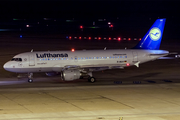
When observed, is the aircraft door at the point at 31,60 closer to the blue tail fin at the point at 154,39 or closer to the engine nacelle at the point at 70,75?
the engine nacelle at the point at 70,75

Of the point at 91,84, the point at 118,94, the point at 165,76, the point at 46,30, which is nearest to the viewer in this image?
the point at 118,94

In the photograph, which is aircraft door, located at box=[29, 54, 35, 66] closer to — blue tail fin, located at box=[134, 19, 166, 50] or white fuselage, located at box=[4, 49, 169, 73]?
white fuselage, located at box=[4, 49, 169, 73]

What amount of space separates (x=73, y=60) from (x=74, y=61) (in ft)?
0.53

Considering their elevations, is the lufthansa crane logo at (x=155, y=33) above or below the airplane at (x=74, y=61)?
above

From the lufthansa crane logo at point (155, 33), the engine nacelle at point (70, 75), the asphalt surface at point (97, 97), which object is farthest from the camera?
the lufthansa crane logo at point (155, 33)

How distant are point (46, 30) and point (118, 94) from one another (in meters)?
79.6

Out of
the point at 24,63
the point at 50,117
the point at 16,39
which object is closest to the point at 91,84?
the point at 24,63

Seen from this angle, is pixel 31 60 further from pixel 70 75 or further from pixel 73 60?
pixel 70 75

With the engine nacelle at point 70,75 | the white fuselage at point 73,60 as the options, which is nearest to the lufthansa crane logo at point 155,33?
the white fuselage at point 73,60

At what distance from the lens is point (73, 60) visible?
3912cm

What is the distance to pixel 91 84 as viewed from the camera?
37156mm

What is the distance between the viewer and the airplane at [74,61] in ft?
124

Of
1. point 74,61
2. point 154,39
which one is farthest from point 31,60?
point 154,39

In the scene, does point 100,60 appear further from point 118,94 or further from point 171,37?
point 171,37
